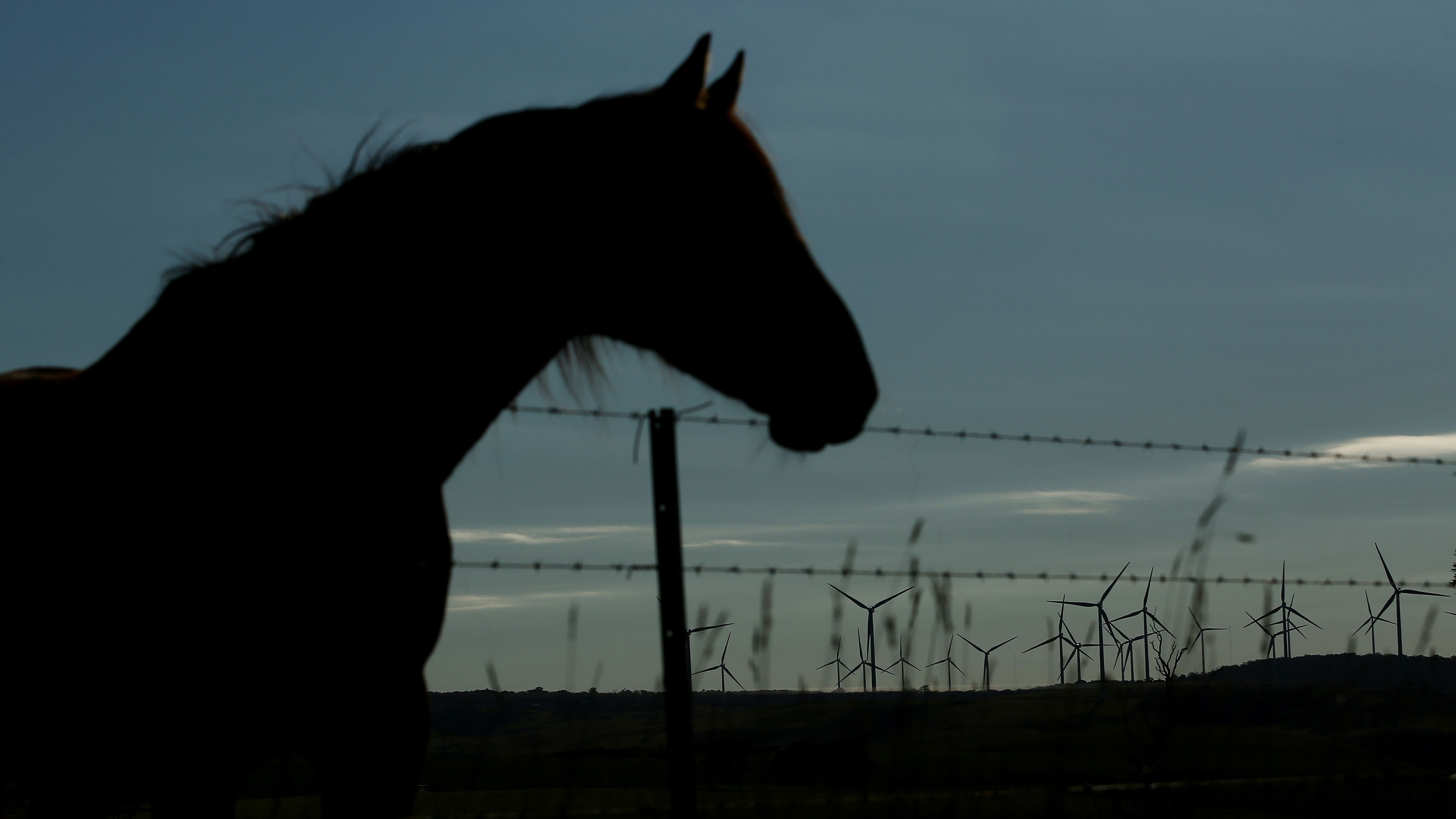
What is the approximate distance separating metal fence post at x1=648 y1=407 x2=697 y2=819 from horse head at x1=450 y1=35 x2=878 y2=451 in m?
0.62

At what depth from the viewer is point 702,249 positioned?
2.51 meters

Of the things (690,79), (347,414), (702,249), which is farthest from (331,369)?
(690,79)

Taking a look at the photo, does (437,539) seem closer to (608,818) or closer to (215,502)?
(215,502)

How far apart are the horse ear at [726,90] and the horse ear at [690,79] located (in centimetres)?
3

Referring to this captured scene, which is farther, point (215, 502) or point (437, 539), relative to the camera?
point (437, 539)

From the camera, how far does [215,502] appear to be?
7.77 ft

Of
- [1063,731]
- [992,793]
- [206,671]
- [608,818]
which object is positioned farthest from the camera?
[992,793]

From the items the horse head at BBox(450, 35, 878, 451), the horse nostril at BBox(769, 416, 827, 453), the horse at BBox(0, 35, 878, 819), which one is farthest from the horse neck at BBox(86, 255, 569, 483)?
the horse nostril at BBox(769, 416, 827, 453)

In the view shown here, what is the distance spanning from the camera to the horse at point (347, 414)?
2377 mm

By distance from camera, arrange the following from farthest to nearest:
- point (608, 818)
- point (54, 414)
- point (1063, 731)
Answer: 1. point (608, 818)
2. point (1063, 731)
3. point (54, 414)

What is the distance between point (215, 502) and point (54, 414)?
2.27ft

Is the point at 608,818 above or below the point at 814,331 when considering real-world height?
below

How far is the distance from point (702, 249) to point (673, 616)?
112cm

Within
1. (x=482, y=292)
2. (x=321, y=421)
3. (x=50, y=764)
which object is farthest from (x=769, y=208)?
(x=50, y=764)
